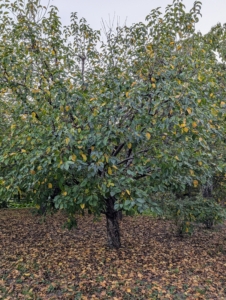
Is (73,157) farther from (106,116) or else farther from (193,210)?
(193,210)

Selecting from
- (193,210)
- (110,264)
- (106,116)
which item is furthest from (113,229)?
(106,116)

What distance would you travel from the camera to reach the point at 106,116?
3109 millimetres

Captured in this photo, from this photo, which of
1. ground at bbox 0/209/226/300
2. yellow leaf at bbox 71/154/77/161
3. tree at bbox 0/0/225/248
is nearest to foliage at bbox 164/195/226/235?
ground at bbox 0/209/226/300

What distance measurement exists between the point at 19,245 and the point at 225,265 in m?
3.44

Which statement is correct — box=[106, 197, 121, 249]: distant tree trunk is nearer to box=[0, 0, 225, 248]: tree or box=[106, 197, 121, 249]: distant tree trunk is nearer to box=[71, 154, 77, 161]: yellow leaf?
box=[0, 0, 225, 248]: tree

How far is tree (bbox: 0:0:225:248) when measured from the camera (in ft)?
9.85

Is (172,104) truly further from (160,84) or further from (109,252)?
(109,252)

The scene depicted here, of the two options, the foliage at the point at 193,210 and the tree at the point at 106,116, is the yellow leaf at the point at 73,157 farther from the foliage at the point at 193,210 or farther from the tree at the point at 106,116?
the foliage at the point at 193,210

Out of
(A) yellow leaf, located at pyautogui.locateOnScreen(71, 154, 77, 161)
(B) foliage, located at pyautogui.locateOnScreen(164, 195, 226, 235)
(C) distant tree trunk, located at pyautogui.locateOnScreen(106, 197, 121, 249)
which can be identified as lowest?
(C) distant tree trunk, located at pyautogui.locateOnScreen(106, 197, 121, 249)

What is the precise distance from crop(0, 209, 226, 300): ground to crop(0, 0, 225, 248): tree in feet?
2.88

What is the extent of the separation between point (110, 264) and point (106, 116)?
215cm

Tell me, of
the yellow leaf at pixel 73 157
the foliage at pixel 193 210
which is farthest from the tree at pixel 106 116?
the foliage at pixel 193 210

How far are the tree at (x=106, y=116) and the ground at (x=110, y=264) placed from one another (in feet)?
2.88

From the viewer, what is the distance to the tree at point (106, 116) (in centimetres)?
300
